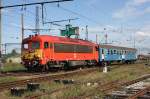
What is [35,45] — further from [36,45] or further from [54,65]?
[54,65]

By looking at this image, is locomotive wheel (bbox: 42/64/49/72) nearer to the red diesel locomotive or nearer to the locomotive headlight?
the red diesel locomotive

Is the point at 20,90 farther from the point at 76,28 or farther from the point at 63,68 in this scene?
the point at 76,28

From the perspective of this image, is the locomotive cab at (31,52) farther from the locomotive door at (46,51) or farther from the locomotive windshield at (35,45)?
the locomotive door at (46,51)

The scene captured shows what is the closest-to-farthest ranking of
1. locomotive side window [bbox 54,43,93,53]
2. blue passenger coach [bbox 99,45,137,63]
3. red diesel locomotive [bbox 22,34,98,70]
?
1. red diesel locomotive [bbox 22,34,98,70]
2. locomotive side window [bbox 54,43,93,53]
3. blue passenger coach [bbox 99,45,137,63]

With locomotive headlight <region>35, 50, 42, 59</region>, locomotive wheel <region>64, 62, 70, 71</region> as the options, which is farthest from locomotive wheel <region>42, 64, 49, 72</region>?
locomotive wheel <region>64, 62, 70, 71</region>

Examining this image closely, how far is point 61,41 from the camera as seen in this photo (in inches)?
1300

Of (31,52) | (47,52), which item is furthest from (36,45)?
(47,52)

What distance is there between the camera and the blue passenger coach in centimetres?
4653

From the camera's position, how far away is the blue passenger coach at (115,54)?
4653 cm

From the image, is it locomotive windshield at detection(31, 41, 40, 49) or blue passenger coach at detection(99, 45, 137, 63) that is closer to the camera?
locomotive windshield at detection(31, 41, 40, 49)

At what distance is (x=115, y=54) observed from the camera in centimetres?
5153

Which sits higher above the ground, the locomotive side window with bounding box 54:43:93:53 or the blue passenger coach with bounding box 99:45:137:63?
the locomotive side window with bounding box 54:43:93:53

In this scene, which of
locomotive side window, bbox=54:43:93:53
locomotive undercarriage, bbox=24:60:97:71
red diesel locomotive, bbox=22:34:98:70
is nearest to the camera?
red diesel locomotive, bbox=22:34:98:70

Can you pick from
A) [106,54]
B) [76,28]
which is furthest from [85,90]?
[76,28]
